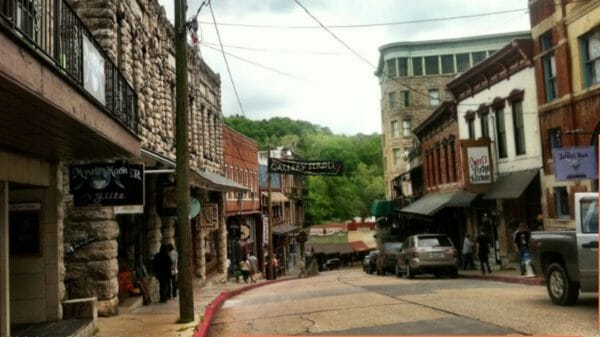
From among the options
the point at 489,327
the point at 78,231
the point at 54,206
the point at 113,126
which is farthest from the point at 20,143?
the point at 489,327

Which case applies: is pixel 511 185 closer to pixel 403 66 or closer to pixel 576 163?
pixel 576 163

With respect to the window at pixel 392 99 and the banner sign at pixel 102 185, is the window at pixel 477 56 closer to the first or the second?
the window at pixel 392 99

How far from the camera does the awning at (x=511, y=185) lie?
2219cm

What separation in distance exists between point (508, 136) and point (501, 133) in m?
Answer: 0.81

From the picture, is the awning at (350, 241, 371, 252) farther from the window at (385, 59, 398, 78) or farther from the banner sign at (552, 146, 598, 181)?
the banner sign at (552, 146, 598, 181)

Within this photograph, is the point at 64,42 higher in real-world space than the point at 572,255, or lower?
higher

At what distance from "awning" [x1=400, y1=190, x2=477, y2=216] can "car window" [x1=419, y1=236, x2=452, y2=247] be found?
4.83m

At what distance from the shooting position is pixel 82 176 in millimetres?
11375

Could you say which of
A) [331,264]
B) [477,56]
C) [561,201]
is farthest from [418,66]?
[561,201]

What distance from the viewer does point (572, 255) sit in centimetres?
1116

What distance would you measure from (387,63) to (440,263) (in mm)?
47984

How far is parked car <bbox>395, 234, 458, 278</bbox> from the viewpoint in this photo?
70.5 feet

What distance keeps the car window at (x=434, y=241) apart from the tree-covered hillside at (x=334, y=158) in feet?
175

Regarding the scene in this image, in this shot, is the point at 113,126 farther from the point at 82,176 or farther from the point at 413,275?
the point at 413,275
